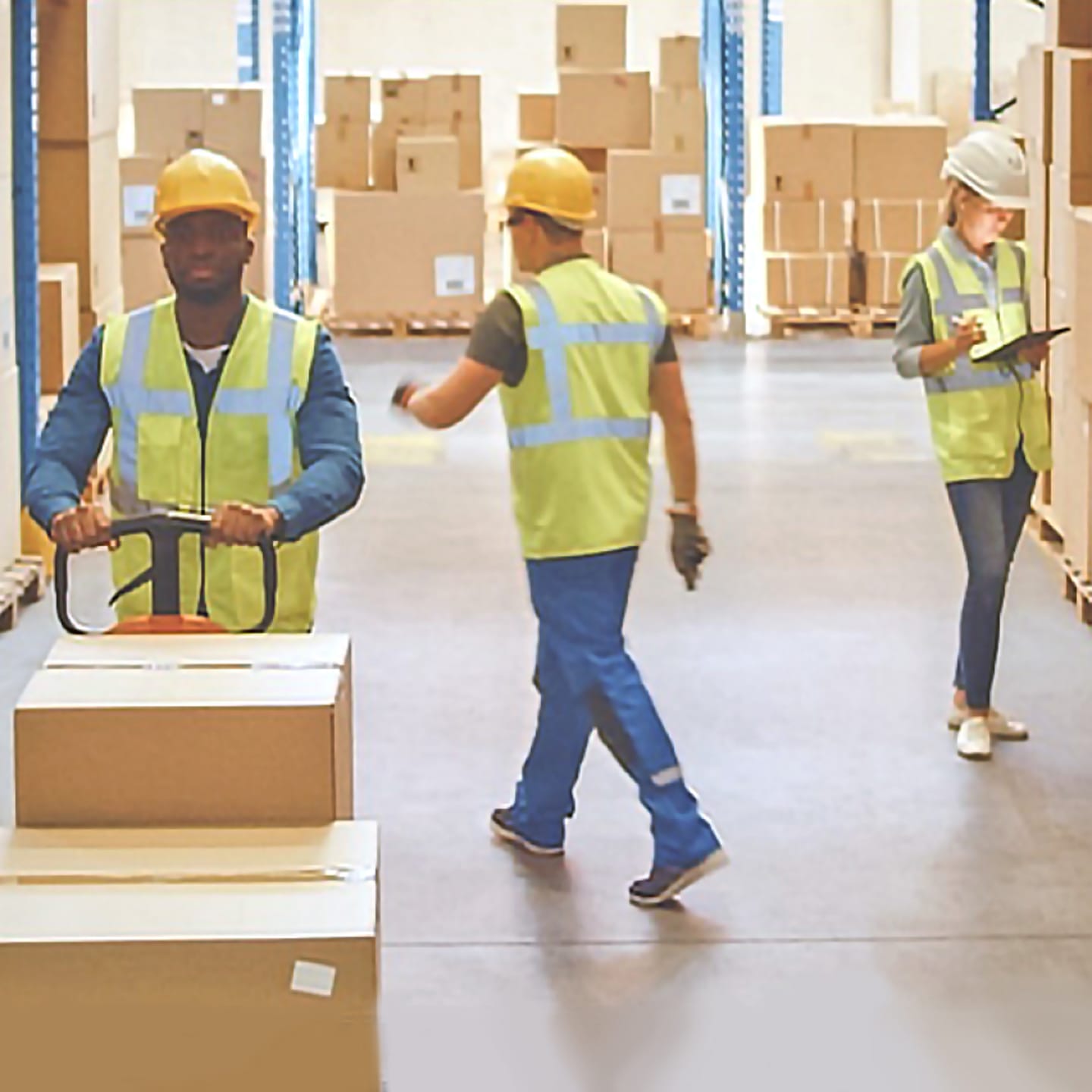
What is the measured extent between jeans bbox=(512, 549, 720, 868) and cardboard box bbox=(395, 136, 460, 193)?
1238 cm

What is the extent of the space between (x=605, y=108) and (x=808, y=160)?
5.51ft

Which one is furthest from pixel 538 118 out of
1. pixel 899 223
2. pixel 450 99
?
pixel 899 223

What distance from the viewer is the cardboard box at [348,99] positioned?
64.3ft

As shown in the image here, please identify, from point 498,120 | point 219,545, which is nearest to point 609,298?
point 219,545

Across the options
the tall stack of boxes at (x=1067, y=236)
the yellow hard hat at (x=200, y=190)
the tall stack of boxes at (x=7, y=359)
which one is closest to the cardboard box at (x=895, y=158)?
the tall stack of boxes at (x=1067, y=236)

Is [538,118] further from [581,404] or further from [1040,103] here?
[581,404]

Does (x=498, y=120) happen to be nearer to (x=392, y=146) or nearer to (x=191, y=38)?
(x=191, y=38)

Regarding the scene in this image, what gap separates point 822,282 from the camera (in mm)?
18297

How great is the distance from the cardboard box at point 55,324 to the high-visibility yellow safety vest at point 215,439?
5649 millimetres

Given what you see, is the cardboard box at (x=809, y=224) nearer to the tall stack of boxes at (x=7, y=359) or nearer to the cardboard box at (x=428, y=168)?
the cardboard box at (x=428, y=168)

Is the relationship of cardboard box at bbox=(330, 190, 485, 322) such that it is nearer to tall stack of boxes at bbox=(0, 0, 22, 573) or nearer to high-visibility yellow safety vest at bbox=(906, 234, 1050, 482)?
tall stack of boxes at bbox=(0, 0, 22, 573)

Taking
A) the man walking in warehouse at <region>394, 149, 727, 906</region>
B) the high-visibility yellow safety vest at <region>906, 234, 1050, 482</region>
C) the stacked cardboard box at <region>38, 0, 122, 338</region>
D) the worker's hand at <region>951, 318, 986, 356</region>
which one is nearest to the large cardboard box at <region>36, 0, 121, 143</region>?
the stacked cardboard box at <region>38, 0, 122, 338</region>

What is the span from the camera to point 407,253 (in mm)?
18000

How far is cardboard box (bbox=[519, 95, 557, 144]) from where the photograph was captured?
64.0 feet
